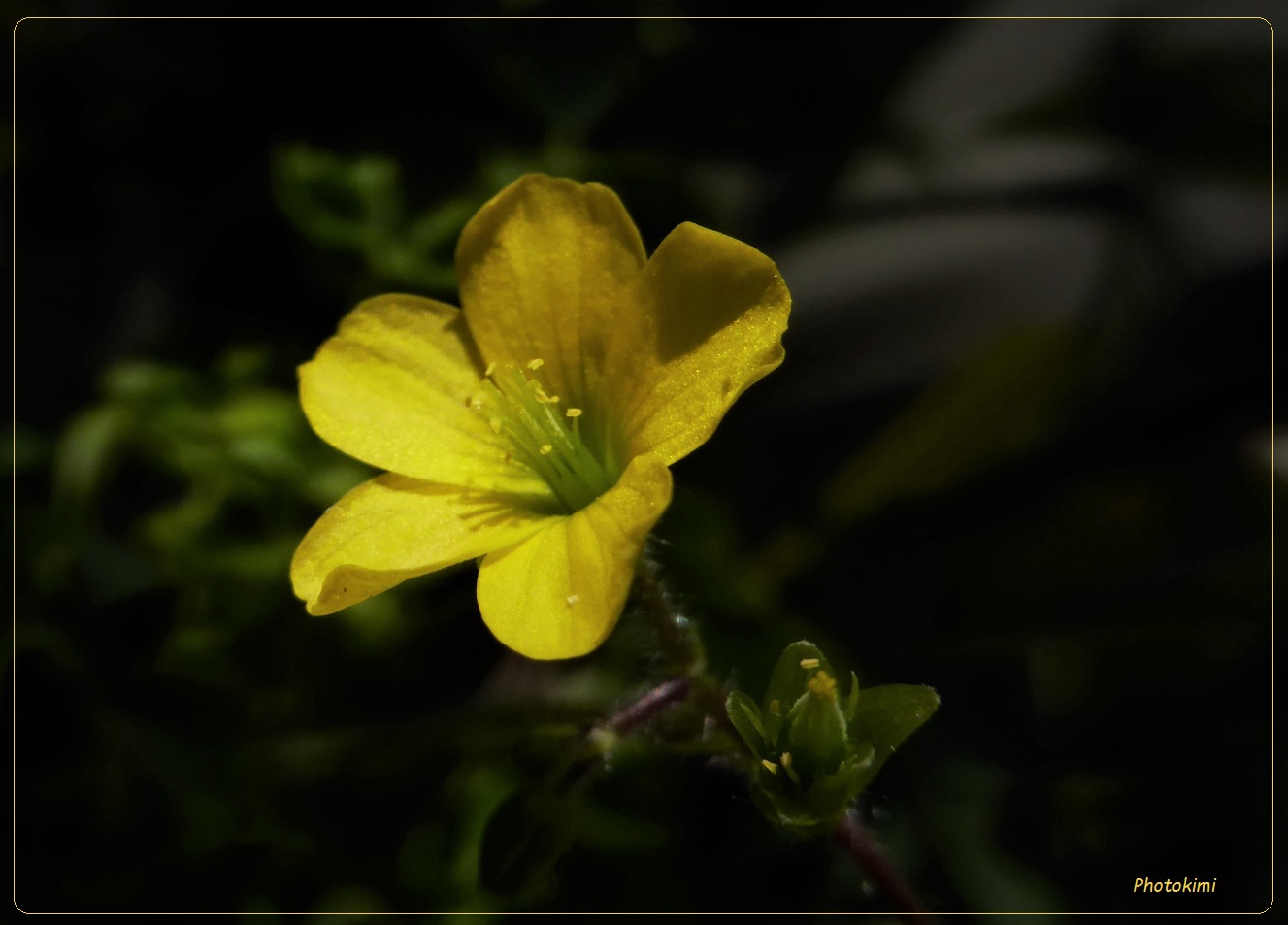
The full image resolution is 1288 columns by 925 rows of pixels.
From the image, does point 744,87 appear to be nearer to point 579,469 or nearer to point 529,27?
point 529,27

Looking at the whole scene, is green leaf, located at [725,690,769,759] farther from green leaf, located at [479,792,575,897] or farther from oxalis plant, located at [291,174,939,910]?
green leaf, located at [479,792,575,897]

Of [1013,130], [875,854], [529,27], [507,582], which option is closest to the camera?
[507,582]

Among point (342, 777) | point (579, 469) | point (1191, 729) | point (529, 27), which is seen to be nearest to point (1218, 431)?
point (1191, 729)

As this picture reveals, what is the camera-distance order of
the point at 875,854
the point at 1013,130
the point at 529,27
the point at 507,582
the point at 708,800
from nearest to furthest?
the point at 507,582
the point at 875,854
the point at 708,800
the point at 529,27
the point at 1013,130

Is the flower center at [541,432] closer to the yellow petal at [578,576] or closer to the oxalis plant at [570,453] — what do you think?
the oxalis plant at [570,453]

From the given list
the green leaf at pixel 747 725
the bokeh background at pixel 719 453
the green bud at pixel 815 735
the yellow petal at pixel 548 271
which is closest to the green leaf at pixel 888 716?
the green bud at pixel 815 735

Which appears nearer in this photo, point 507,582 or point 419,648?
point 507,582

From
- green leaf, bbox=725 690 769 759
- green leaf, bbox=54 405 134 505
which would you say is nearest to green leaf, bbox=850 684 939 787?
green leaf, bbox=725 690 769 759
